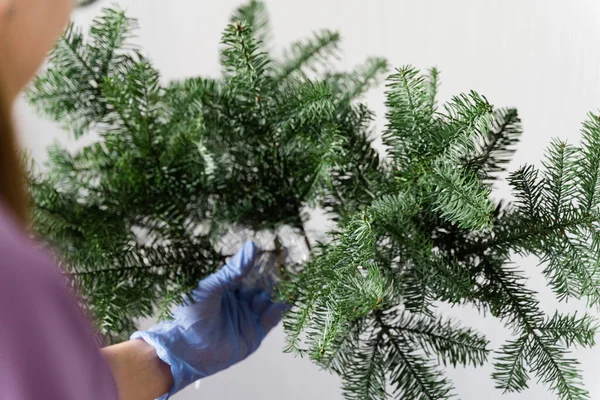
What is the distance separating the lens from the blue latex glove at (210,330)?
0.54m

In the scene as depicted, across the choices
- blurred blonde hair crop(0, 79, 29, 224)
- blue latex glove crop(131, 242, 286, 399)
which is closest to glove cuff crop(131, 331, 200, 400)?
blue latex glove crop(131, 242, 286, 399)

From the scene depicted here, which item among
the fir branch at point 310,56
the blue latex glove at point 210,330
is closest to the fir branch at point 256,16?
the fir branch at point 310,56

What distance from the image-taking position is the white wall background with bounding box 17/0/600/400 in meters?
0.75

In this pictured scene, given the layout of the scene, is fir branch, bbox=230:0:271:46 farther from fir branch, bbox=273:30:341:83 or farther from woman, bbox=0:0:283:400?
woman, bbox=0:0:283:400

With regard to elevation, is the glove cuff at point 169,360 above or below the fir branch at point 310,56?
below

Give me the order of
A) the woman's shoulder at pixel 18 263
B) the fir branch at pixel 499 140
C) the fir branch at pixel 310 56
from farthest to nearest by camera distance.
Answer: the fir branch at pixel 310 56 < the fir branch at pixel 499 140 < the woman's shoulder at pixel 18 263

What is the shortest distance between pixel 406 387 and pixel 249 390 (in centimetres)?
49

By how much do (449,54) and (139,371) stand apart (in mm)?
549

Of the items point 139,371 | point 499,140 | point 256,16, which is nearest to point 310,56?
point 256,16

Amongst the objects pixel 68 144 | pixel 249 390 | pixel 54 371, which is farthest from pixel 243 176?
pixel 68 144

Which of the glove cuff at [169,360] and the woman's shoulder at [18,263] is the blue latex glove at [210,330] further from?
the woman's shoulder at [18,263]

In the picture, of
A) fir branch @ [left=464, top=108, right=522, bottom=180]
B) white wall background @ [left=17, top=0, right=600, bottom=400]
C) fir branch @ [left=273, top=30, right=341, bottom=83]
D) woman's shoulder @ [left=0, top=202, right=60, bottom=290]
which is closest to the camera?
woman's shoulder @ [left=0, top=202, right=60, bottom=290]

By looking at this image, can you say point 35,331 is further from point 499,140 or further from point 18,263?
point 499,140

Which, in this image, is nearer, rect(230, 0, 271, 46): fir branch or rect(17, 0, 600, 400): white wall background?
rect(230, 0, 271, 46): fir branch
